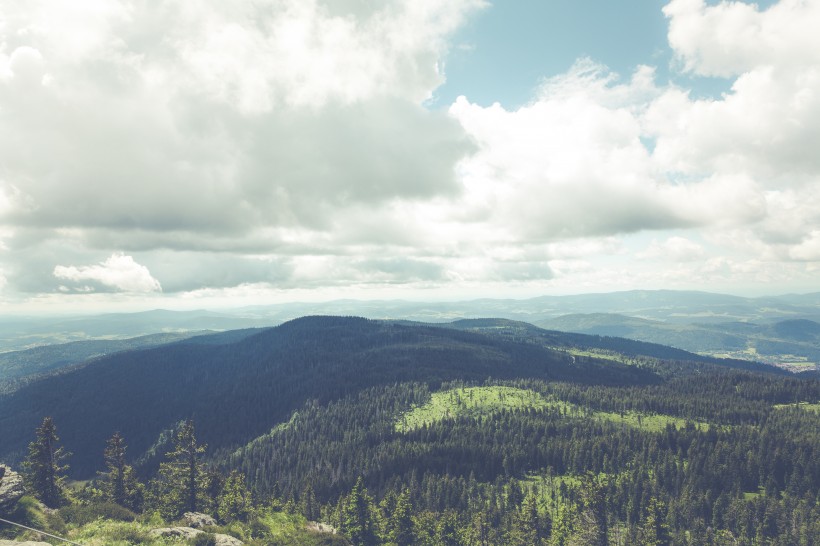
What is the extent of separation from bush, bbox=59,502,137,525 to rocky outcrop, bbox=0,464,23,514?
6997 mm

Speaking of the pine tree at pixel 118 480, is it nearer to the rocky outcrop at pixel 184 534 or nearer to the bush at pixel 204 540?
the rocky outcrop at pixel 184 534

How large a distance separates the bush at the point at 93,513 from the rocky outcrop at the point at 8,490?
7.00 metres

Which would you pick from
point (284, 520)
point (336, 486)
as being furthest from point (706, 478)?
point (284, 520)

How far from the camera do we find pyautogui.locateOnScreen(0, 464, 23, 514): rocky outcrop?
140ft

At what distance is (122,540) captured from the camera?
42.9 metres

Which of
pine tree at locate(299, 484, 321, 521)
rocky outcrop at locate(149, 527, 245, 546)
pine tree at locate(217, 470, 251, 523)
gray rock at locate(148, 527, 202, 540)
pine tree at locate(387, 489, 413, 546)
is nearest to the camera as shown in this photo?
gray rock at locate(148, 527, 202, 540)

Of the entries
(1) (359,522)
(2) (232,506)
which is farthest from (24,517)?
(1) (359,522)

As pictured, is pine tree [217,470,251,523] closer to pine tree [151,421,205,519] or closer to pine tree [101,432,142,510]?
pine tree [151,421,205,519]

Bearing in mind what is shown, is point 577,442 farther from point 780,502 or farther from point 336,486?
point 336,486

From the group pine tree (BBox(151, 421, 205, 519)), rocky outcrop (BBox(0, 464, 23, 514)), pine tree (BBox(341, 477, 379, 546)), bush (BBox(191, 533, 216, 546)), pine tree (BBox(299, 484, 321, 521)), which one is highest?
rocky outcrop (BBox(0, 464, 23, 514))

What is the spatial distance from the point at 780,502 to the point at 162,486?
220 meters

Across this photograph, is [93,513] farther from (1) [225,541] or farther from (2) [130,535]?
(1) [225,541]

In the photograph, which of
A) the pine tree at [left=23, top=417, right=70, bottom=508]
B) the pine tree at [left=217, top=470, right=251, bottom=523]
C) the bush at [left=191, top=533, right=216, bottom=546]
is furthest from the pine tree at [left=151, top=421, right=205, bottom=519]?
the bush at [left=191, top=533, right=216, bottom=546]

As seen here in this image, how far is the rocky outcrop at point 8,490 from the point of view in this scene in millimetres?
42812
